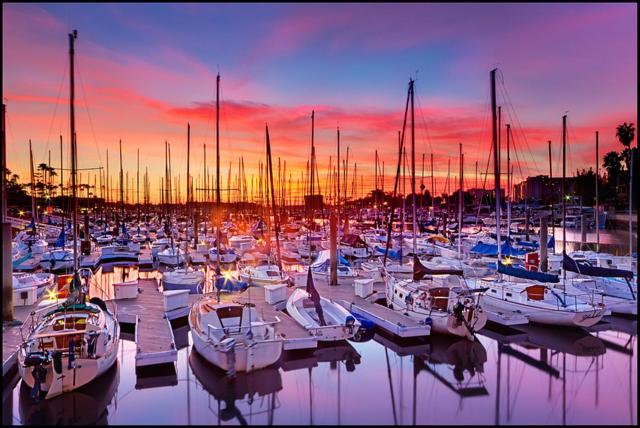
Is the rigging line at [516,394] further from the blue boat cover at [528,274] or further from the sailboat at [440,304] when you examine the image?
the blue boat cover at [528,274]

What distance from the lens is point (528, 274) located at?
2056 centimetres

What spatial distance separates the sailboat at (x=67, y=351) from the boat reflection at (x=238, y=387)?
9.86 feet

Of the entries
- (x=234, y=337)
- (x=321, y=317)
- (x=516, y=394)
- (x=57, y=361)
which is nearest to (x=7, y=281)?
(x=57, y=361)

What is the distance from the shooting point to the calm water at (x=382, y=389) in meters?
12.2

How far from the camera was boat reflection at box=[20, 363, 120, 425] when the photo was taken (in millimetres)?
11781

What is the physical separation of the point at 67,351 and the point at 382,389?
923cm

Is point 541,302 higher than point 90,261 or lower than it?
higher

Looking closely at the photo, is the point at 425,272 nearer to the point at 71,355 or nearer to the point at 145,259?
the point at 71,355

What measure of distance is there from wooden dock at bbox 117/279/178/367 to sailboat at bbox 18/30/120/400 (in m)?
1.00

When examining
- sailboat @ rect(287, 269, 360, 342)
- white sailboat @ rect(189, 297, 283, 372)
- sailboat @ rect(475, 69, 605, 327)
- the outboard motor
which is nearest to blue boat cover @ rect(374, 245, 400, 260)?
sailboat @ rect(475, 69, 605, 327)

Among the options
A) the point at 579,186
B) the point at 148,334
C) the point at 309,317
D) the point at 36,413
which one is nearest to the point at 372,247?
the point at 309,317

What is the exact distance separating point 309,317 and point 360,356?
2.75m

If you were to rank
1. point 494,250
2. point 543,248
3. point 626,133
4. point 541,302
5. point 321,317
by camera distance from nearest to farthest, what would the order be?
point 321,317 < point 541,302 < point 543,248 < point 494,250 < point 626,133

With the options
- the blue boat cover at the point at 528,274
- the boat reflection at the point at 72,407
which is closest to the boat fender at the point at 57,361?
the boat reflection at the point at 72,407
